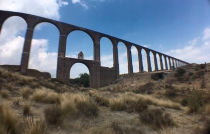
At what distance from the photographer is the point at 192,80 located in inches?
682

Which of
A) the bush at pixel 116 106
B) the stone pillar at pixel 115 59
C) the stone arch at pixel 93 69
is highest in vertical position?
the stone pillar at pixel 115 59

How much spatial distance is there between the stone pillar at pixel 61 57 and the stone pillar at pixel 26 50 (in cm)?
443

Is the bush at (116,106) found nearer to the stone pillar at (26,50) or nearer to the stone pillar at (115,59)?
the stone pillar at (26,50)

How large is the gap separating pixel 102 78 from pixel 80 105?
73.4ft

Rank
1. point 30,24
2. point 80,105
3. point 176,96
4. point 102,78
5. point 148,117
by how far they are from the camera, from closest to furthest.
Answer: point 148,117 < point 80,105 < point 176,96 < point 30,24 < point 102,78

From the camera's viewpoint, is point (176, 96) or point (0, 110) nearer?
point (0, 110)

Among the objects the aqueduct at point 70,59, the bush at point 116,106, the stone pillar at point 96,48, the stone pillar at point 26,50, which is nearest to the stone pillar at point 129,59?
the aqueduct at point 70,59

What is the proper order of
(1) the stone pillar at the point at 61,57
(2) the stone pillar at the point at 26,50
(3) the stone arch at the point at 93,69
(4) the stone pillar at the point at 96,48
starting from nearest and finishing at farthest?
(2) the stone pillar at the point at 26,50, (1) the stone pillar at the point at 61,57, (3) the stone arch at the point at 93,69, (4) the stone pillar at the point at 96,48

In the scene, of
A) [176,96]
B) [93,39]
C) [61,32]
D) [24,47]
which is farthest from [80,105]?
[93,39]

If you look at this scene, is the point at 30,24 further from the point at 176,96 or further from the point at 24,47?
the point at 176,96

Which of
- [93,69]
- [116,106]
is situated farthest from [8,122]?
[93,69]

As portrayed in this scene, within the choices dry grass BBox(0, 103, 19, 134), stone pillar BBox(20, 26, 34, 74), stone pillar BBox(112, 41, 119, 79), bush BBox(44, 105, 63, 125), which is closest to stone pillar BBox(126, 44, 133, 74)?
stone pillar BBox(112, 41, 119, 79)

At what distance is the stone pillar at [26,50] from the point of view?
1931cm

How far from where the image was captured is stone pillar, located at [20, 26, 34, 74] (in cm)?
1931
